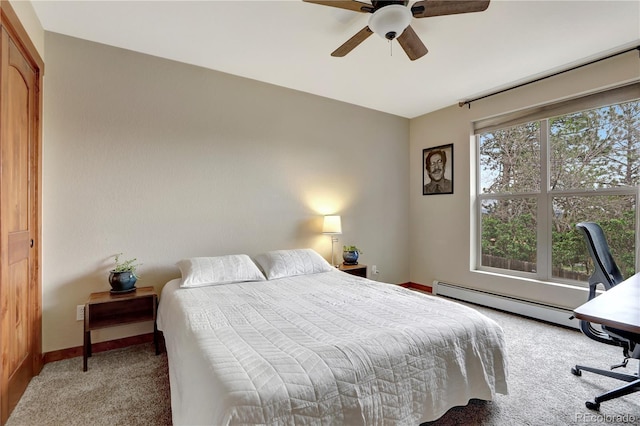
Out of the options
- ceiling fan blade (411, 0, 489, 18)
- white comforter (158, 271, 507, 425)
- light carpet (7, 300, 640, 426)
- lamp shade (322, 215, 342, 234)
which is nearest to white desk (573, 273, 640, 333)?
white comforter (158, 271, 507, 425)

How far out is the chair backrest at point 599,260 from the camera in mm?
1910

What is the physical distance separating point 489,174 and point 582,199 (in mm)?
1006

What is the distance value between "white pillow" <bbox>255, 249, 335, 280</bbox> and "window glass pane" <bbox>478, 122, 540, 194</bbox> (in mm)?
2414

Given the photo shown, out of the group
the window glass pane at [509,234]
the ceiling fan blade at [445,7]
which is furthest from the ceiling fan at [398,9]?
the window glass pane at [509,234]

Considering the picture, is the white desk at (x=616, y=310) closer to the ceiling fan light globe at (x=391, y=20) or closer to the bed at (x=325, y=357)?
the bed at (x=325, y=357)

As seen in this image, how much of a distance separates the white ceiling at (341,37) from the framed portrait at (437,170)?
1055 millimetres

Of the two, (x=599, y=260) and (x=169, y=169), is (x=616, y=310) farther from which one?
(x=169, y=169)

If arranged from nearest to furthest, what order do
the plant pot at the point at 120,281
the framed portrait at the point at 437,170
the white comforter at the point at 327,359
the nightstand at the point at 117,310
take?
the white comforter at the point at 327,359 → the nightstand at the point at 117,310 → the plant pot at the point at 120,281 → the framed portrait at the point at 437,170

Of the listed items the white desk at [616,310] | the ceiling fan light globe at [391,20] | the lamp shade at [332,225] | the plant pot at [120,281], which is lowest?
the plant pot at [120,281]

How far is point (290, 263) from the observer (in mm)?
2959

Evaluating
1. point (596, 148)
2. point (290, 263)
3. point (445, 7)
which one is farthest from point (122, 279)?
point (596, 148)

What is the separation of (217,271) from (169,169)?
42.9 inches

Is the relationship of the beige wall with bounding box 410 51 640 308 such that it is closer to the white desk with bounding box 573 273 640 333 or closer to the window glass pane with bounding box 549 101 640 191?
the window glass pane with bounding box 549 101 640 191

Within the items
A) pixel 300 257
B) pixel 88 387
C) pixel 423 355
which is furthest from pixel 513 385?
pixel 88 387
